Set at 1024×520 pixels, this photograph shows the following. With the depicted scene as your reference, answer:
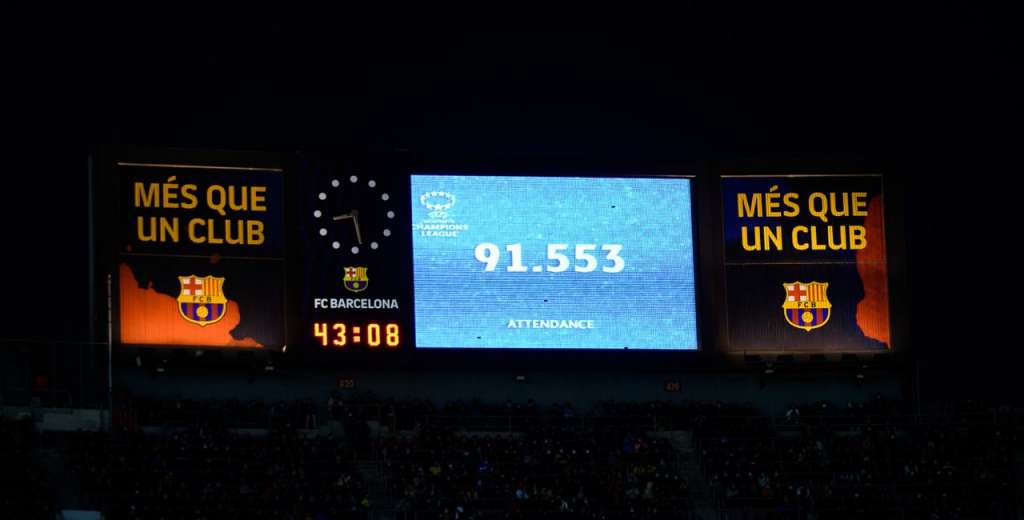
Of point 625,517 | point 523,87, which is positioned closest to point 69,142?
point 523,87

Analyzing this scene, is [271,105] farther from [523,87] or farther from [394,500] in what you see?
[394,500]

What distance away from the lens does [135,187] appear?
27844 millimetres

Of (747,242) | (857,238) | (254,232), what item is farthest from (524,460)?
(857,238)

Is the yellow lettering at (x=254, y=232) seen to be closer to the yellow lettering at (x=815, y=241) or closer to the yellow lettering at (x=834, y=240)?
the yellow lettering at (x=815, y=241)

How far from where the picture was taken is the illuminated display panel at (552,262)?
94.4 feet

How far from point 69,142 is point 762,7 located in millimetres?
13586

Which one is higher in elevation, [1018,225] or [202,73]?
[202,73]

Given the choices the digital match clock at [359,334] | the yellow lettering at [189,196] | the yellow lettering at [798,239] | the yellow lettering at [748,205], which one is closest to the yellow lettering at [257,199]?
the yellow lettering at [189,196]

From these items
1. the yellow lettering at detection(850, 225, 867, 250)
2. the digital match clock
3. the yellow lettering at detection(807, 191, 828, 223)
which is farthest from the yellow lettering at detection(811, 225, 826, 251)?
the digital match clock

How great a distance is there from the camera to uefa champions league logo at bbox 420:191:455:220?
94.7ft

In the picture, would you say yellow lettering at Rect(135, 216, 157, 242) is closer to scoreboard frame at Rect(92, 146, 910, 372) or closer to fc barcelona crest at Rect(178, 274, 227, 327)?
scoreboard frame at Rect(92, 146, 910, 372)

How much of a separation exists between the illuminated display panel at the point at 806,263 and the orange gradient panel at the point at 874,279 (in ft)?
0.06

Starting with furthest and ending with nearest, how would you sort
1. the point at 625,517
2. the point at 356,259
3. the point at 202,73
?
the point at 202,73 → the point at 356,259 → the point at 625,517

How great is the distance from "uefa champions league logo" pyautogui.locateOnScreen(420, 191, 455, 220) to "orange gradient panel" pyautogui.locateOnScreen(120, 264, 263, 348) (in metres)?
4.12
